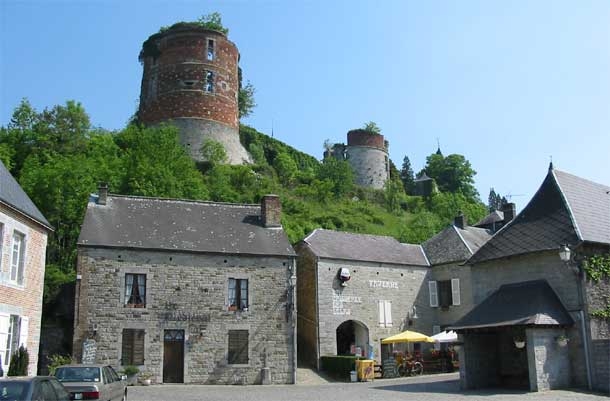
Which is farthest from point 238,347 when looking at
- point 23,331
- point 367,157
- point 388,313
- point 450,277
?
point 367,157

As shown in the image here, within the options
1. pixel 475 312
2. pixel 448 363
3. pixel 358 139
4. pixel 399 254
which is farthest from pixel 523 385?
pixel 358 139

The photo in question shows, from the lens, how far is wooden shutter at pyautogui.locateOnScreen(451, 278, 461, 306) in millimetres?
28781

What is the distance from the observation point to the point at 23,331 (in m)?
16.1

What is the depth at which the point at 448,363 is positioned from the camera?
86.1 ft

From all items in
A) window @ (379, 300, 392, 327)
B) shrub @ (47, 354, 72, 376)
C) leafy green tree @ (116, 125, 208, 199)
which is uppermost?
leafy green tree @ (116, 125, 208, 199)

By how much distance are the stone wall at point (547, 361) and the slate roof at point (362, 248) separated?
1119cm

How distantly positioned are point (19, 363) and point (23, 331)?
3.33 feet

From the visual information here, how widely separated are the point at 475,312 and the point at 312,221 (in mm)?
22773

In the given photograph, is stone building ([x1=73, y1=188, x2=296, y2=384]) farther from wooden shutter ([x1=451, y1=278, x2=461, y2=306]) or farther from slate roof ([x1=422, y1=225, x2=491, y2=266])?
slate roof ([x1=422, y1=225, x2=491, y2=266])

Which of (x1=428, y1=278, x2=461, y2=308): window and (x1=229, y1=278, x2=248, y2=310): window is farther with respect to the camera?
(x1=428, y1=278, x2=461, y2=308): window

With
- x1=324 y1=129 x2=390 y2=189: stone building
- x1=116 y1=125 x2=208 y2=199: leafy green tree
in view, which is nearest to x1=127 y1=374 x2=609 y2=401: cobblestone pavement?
x1=116 y1=125 x2=208 y2=199: leafy green tree

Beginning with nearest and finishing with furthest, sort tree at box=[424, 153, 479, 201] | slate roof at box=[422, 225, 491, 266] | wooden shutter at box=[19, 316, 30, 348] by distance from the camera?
wooden shutter at box=[19, 316, 30, 348] < slate roof at box=[422, 225, 491, 266] < tree at box=[424, 153, 479, 201]

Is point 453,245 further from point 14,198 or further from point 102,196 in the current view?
point 14,198

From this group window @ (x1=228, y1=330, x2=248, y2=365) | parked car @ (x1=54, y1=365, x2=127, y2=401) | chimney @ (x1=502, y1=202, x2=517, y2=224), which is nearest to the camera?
parked car @ (x1=54, y1=365, x2=127, y2=401)
